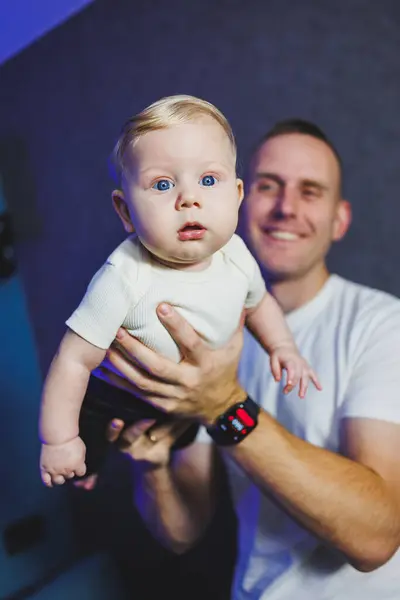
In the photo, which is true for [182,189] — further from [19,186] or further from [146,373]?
[19,186]

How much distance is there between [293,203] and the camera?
1392 millimetres

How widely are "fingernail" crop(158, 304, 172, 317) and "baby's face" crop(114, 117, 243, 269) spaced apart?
8cm

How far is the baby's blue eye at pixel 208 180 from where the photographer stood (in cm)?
71

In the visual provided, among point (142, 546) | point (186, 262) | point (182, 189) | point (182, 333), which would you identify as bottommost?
point (142, 546)

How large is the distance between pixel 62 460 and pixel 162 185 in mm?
390

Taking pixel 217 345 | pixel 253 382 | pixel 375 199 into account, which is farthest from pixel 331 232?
pixel 217 345

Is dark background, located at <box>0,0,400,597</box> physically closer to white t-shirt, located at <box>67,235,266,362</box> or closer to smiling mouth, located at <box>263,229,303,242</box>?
smiling mouth, located at <box>263,229,303,242</box>

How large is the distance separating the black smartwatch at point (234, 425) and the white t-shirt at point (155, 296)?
0.56 feet

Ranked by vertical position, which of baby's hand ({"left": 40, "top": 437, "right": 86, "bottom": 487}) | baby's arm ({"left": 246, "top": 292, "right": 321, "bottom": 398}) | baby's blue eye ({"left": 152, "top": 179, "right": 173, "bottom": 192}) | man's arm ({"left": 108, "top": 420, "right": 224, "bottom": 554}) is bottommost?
man's arm ({"left": 108, "top": 420, "right": 224, "bottom": 554})

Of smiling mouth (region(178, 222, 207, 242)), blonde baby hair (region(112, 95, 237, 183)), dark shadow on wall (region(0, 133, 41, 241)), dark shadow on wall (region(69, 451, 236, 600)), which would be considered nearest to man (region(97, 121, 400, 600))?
smiling mouth (region(178, 222, 207, 242))

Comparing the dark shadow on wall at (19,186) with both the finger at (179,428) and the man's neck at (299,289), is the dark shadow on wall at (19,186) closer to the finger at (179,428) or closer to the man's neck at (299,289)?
the man's neck at (299,289)

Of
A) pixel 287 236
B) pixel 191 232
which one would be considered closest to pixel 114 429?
pixel 191 232

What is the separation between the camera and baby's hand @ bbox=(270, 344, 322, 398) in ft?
2.96

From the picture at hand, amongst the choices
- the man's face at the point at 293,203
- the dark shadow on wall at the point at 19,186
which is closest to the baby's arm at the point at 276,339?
the man's face at the point at 293,203
